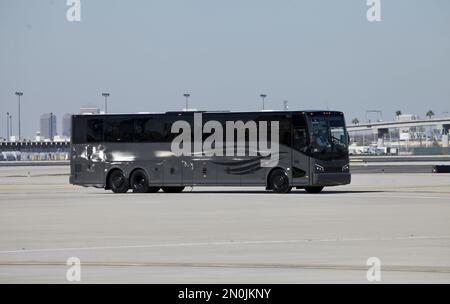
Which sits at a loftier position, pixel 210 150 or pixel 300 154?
pixel 210 150

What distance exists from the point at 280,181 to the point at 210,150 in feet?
10.8

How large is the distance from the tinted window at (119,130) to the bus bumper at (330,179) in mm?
8280

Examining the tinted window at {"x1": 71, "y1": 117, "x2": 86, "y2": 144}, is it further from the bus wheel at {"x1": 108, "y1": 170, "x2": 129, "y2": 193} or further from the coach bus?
the bus wheel at {"x1": 108, "y1": 170, "x2": 129, "y2": 193}

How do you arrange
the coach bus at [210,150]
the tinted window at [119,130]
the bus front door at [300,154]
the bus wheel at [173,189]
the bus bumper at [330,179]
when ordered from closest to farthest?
the bus bumper at [330,179] < the bus front door at [300,154] < the coach bus at [210,150] < the tinted window at [119,130] < the bus wheel at [173,189]

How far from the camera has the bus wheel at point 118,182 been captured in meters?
45.0

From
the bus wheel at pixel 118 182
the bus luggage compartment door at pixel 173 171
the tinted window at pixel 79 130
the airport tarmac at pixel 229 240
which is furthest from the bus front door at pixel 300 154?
the tinted window at pixel 79 130

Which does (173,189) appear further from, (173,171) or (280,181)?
(280,181)

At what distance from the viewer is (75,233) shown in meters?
23.0

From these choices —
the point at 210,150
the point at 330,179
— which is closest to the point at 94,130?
the point at 210,150

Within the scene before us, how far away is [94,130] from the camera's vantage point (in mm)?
45562

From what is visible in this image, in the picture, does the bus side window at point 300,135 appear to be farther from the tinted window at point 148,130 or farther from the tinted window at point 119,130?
the tinted window at point 119,130
